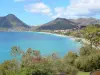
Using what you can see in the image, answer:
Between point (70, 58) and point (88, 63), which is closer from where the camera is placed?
point (88, 63)

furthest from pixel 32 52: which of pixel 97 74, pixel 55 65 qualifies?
pixel 97 74

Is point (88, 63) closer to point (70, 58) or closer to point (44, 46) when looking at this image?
point (70, 58)

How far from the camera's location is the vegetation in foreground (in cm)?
1432

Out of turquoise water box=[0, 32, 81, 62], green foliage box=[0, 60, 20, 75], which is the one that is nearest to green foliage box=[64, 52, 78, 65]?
green foliage box=[0, 60, 20, 75]

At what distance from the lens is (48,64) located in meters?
15.4

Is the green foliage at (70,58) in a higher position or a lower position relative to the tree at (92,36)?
lower

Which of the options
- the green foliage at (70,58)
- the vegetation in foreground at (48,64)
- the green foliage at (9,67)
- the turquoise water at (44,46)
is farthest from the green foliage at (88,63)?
the turquoise water at (44,46)

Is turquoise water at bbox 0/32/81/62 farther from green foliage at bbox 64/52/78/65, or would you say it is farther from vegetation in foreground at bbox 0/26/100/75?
vegetation in foreground at bbox 0/26/100/75

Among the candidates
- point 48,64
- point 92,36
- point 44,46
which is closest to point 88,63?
point 48,64

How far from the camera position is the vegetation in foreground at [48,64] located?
47.0ft

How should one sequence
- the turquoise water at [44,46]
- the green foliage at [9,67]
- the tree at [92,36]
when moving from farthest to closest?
the turquoise water at [44,46]
the tree at [92,36]
the green foliage at [9,67]

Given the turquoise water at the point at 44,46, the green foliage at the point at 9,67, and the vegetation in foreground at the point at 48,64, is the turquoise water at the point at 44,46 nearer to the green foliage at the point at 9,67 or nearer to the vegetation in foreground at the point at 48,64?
the vegetation in foreground at the point at 48,64

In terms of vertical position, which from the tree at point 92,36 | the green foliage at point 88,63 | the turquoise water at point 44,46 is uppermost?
the tree at point 92,36

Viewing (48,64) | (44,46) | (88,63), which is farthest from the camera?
(44,46)
